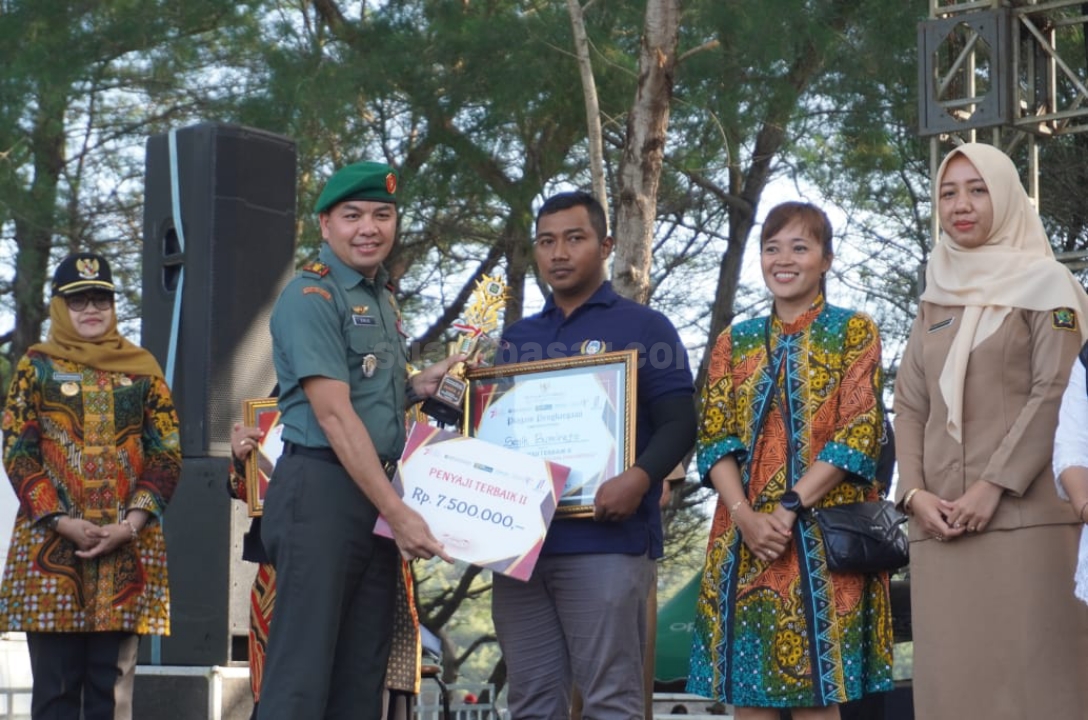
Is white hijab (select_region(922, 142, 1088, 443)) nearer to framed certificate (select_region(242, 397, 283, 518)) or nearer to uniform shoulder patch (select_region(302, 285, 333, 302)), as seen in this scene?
uniform shoulder patch (select_region(302, 285, 333, 302))

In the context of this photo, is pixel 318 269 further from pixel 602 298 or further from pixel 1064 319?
pixel 1064 319

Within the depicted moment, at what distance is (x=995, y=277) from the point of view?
158 inches

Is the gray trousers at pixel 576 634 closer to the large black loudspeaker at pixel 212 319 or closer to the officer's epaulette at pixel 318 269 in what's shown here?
the officer's epaulette at pixel 318 269

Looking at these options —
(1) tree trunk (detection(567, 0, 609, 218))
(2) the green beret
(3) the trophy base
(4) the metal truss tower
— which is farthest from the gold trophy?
(4) the metal truss tower

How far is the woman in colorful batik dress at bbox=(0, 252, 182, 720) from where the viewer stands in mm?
4895

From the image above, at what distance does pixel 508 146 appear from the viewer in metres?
10.2

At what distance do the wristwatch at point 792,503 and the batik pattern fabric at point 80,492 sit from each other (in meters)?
2.18

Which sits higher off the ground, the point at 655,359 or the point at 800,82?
the point at 800,82

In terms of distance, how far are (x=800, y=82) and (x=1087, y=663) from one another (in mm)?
6237

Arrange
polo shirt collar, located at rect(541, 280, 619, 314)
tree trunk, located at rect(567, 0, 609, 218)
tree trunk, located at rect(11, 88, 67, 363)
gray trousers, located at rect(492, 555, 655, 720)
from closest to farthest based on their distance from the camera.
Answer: gray trousers, located at rect(492, 555, 655, 720) < polo shirt collar, located at rect(541, 280, 619, 314) < tree trunk, located at rect(567, 0, 609, 218) < tree trunk, located at rect(11, 88, 67, 363)

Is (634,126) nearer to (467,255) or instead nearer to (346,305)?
(346,305)

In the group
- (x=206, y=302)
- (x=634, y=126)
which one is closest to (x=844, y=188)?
(x=634, y=126)

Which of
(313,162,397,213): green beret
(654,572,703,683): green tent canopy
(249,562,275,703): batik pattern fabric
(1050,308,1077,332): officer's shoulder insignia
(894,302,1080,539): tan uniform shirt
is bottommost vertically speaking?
(654,572,703,683): green tent canopy

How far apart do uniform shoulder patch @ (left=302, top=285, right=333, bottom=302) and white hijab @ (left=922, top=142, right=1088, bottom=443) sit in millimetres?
1605
